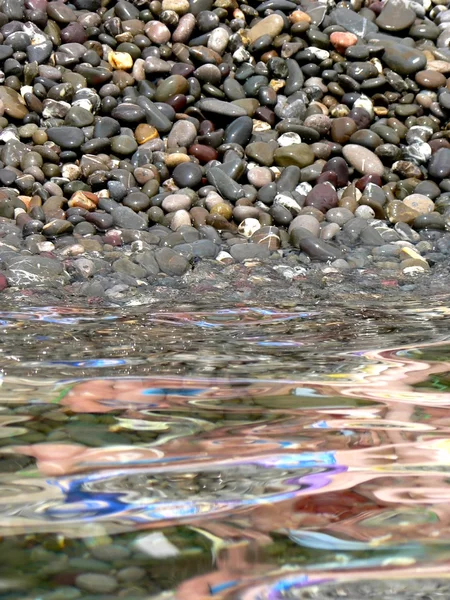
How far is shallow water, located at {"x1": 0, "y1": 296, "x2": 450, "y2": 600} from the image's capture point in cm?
81

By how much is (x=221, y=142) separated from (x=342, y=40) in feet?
5.13

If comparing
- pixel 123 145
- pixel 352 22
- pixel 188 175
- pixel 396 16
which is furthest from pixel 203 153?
pixel 396 16

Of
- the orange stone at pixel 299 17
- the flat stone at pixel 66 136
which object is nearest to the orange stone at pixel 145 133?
the flat stone at pixel 66 136

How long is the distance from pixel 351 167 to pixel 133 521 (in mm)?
4815

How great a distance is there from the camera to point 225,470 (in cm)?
108

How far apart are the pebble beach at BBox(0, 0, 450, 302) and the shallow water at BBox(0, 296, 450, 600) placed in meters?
2.13

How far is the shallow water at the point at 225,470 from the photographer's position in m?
0.81

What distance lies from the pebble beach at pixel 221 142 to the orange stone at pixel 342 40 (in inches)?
1.0

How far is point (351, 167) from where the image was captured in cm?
540

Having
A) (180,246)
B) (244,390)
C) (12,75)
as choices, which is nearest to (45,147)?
(12,75)

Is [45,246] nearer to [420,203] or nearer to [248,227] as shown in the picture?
[248,227]

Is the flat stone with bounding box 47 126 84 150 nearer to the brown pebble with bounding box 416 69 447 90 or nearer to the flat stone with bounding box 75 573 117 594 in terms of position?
the brown pebble with bounding box 416 69 447 90

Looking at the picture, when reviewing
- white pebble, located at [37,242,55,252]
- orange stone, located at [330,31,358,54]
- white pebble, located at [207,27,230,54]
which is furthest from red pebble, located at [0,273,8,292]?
orange stone, located at [330,31,358,54]

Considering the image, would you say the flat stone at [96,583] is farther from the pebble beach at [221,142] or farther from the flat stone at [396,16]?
the flat stone at [396,16]
